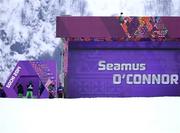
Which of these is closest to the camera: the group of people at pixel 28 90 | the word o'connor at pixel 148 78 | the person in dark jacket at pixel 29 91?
the person in dark jacket at pixel 29 91

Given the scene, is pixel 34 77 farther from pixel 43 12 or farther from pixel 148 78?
pixel 43 12

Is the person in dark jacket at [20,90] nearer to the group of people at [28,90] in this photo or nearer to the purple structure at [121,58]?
the group of people at [28,90]

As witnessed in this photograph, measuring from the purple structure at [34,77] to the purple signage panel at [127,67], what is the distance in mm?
1568

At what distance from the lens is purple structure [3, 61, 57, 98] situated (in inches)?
823

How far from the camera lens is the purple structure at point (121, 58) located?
19625 mm

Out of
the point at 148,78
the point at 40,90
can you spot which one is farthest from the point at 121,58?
the point at 40,90

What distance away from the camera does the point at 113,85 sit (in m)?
19.6

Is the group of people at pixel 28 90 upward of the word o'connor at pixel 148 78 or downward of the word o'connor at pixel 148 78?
downward
